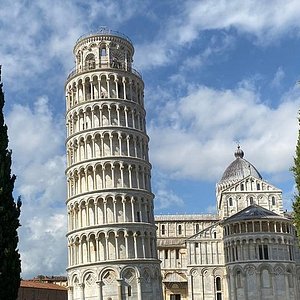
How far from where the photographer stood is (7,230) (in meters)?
28.3

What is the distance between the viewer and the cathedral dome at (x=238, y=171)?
86250 millimetres

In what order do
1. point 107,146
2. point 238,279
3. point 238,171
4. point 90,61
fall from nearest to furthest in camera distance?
point 107,146 < point 90,61 < point 238,279 < point 238,171

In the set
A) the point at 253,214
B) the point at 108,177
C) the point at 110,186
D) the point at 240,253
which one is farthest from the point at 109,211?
the point at 253,214

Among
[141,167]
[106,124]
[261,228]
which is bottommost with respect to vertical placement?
[261,228]

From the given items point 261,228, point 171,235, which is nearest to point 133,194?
point 261,228

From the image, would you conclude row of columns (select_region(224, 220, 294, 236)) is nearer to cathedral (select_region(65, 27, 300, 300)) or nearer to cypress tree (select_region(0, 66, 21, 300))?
cathedral (select_region(65, 27, 300, 300))

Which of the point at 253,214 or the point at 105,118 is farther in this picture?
the point at 253,214

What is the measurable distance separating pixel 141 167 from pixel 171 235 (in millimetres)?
34476

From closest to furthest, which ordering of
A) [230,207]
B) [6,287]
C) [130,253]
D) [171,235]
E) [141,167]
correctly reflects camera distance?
[6,287] → [130,253] → [141,167] → [230,207] → [171,235]

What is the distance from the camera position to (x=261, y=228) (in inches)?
2790

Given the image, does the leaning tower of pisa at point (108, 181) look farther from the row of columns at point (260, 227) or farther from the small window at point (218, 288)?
the small window at point (218, 288)

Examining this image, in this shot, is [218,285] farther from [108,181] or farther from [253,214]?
[108,181]

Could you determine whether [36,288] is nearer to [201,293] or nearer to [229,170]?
[201,293]

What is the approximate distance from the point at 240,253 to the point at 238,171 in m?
18.3
